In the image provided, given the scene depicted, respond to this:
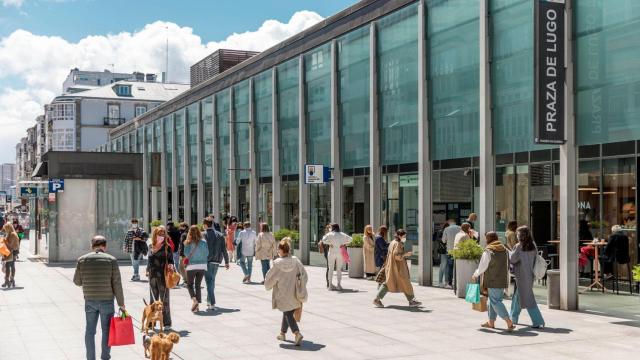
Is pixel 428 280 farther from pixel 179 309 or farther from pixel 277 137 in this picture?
pixel 277 137

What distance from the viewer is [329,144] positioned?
27031 millimetres

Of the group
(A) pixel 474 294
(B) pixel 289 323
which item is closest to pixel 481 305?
Answer: (A) pixel 474 294

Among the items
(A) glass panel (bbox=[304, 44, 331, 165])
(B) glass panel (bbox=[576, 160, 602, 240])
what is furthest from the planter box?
(B) glass panel (bbox=[576, 160, 602, 240])

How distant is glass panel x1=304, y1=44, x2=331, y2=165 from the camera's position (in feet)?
88.8

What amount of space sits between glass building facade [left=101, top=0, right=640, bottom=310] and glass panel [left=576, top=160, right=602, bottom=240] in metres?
0.03

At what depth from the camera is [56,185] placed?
101 ft

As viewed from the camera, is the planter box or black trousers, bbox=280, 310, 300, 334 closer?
black trousers, bbox=280, 310, 300, 334

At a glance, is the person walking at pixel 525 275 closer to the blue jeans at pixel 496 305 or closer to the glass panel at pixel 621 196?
the blue jeans at pixel 496 305

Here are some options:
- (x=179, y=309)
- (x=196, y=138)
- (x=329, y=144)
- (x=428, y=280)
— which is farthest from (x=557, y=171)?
(x=196, y=138)

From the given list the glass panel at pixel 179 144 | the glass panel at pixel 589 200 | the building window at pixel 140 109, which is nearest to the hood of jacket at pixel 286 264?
the glass panel at pixel 589 200

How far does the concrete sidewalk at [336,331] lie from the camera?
11320mm

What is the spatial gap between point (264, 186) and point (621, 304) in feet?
64.1

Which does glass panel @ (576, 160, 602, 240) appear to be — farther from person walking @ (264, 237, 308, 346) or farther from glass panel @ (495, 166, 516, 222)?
person walking @ (264, 237, 308, 346)

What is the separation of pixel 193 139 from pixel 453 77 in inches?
964
